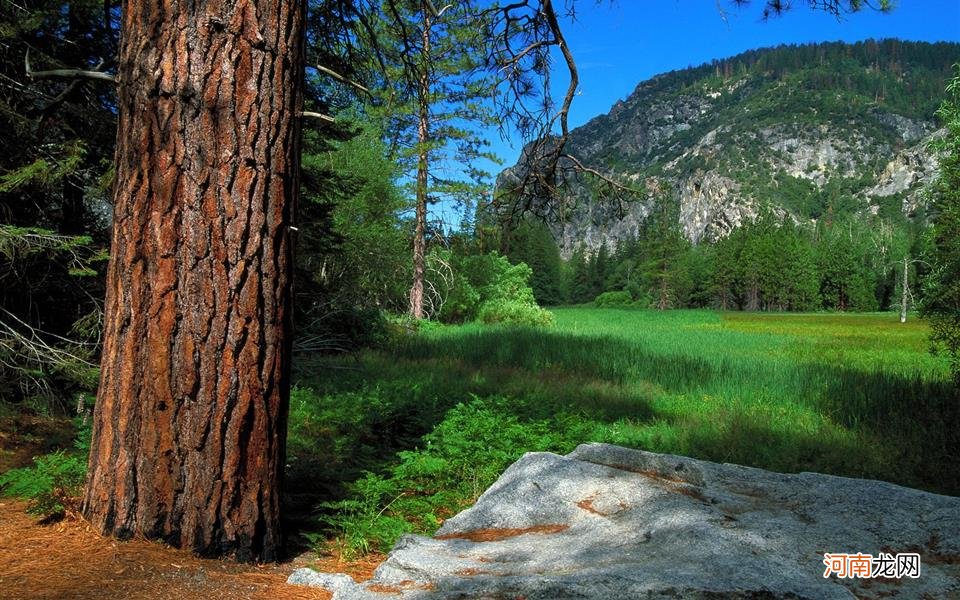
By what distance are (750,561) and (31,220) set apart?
272 inches

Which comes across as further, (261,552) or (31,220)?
(31,220)

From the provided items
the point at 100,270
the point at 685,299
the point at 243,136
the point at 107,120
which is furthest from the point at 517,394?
the point at 685,299

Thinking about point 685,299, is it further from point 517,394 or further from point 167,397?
point 167,397

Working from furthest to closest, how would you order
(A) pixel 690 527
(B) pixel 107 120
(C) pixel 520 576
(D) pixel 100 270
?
(D) pixel 100 270, (B) pixel 107 120, (A) pixel 690 527, (C) pixel 520 576

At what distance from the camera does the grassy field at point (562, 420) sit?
13.4 ft

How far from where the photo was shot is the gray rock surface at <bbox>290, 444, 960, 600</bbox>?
1.70m

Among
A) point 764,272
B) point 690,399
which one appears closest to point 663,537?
point 690,399

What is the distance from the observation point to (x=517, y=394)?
824cm

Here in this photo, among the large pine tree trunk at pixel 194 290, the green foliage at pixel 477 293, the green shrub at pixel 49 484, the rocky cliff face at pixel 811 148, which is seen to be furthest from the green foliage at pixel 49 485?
the rocky cliff face at pixel 811 148

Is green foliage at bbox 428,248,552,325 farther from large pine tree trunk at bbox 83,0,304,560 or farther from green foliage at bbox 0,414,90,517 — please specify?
large pine tree trunk at bbox 83,0,304,560

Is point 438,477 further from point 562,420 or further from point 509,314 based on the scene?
point 509,314

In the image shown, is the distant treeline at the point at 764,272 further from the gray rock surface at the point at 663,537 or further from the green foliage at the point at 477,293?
the gray rock surface at the point at 663,537

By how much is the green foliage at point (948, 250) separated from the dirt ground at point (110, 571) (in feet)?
27.9

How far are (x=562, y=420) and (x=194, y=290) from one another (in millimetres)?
4383
